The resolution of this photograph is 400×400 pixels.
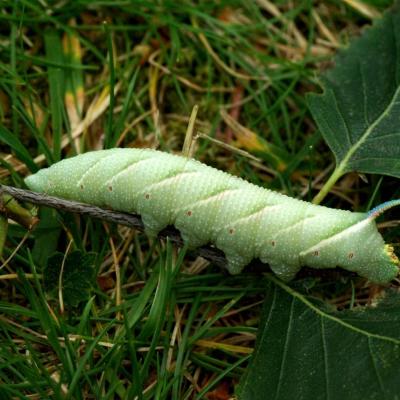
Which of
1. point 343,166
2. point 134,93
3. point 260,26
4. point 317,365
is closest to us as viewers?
point 317,365

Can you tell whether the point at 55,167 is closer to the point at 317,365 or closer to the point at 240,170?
the point at 240,170

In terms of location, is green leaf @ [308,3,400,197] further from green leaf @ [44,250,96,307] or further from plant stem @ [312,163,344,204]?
green leaf @ [44,250,96,307]

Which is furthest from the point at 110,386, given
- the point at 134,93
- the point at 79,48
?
the point at 79,48

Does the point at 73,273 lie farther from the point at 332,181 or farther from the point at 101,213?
the point at 332,181

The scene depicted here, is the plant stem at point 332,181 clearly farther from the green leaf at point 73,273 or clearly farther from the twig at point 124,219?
the green leaf at point 73,273

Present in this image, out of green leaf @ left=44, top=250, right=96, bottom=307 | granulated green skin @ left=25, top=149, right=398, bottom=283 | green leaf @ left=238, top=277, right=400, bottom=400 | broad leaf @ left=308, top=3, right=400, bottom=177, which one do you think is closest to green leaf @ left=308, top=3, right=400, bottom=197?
broad leaf @ left=308, top=3, right=400, bottom=177

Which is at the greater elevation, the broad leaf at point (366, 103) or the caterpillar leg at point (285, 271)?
the broad leaf at point (366, 103)

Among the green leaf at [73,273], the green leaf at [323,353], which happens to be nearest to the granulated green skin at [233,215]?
the green leaf at [323,353]
